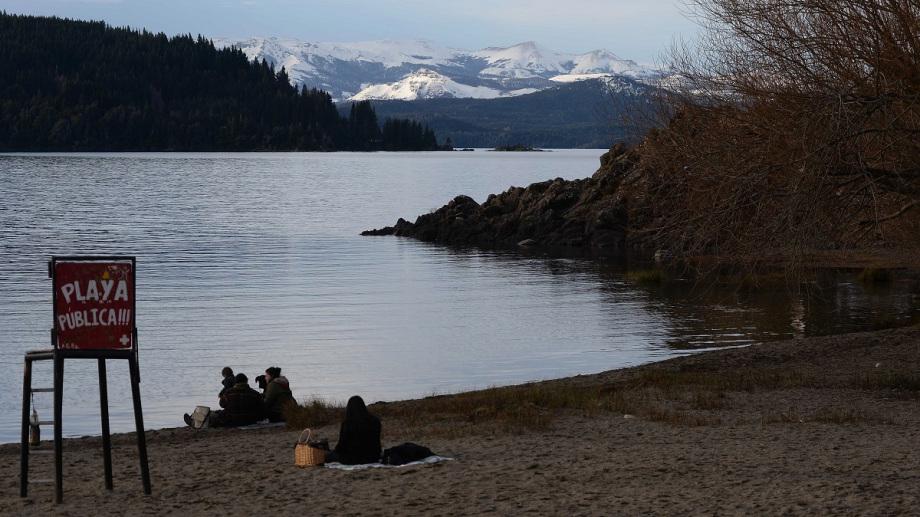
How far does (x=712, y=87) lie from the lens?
818 inches

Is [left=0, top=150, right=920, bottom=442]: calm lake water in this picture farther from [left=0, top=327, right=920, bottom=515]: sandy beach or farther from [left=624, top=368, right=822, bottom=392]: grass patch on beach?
[left=0, top=327, right=920, bottom=515]: sandy beach

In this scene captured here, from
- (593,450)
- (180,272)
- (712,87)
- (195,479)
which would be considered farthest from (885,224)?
(180,272)

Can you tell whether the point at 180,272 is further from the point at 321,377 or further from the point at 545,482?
the point at 545,482

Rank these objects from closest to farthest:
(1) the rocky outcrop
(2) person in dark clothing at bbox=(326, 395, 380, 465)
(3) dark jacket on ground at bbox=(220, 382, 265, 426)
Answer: (2) person in dark clothing at bbox=(326, 395, 380, 465)
(3) dark jacket on ground at bbox=(220, 382, 265, 426)
(1) the rocky outcrop

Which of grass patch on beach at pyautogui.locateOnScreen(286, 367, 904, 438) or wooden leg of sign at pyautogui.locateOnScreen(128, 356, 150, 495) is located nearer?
wooden leg of sign at pyautogui.locateOnScreen(128, 356, 150, 495)

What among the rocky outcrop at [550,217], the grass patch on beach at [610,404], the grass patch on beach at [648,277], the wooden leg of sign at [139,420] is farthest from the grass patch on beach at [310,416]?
the rocky outcrop at [550,217]

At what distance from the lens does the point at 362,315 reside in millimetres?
37281

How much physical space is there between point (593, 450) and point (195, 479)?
4537mm

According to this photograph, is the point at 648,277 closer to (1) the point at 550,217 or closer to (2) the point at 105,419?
(1) the point at 550,217

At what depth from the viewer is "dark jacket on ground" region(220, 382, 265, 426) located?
62.1 ft

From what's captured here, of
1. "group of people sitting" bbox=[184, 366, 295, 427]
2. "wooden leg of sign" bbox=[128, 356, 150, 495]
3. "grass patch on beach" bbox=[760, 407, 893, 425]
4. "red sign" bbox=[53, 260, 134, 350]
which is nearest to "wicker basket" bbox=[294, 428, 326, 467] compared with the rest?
"wooden leg of sign" bbox=[128, 356, 150, 495]

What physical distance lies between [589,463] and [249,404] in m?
7.33

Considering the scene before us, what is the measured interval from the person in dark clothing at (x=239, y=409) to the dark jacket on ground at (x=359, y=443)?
18.0 ft

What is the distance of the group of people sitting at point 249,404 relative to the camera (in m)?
19.0
